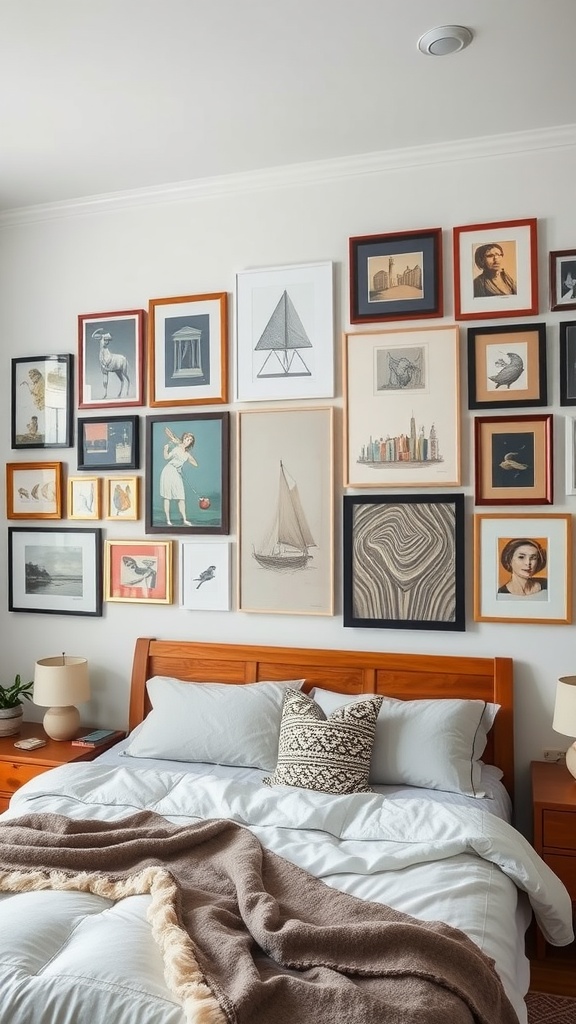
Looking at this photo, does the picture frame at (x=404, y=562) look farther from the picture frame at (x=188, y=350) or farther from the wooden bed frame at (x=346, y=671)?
the picture frame at (x=188, y=350)

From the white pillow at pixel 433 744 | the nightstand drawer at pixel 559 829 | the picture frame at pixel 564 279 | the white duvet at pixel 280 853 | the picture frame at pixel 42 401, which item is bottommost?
the nightstand drawer at pixel 559 829

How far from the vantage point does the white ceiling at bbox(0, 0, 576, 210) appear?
7.00 ft

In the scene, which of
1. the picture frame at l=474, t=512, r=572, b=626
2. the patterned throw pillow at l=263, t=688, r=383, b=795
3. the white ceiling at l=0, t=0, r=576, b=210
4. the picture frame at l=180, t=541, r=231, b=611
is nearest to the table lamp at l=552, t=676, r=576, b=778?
the picture frame at l=474, t=512, r=572, b=626

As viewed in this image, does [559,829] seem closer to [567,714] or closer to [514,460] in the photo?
[567,714]

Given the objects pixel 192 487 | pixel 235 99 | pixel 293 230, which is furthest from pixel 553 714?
pixel 235 99

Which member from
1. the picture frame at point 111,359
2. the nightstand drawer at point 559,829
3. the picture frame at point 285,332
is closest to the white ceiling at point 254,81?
the picture frame at point 285,332

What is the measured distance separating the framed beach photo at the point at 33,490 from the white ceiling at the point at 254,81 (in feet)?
4.19

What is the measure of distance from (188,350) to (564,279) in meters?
1.56

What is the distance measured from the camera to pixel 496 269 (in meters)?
2.91

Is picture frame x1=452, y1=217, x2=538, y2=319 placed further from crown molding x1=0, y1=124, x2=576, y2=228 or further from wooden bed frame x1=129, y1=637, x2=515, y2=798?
wooden bed frame x1=129, y1=637, x2=515, y2=798

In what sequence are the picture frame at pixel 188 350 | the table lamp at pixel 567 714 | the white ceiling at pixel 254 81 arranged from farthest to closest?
1. the picture frame at pixel 188 350
2. the table lamp at pixel 567 714
3. the white ceiling at pixel 254 81

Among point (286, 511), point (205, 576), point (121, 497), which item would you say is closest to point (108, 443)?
point (121, 497)

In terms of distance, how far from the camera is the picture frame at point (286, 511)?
3104 millimetres

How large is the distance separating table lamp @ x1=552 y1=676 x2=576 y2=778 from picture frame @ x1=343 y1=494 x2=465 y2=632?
0.45 metres
